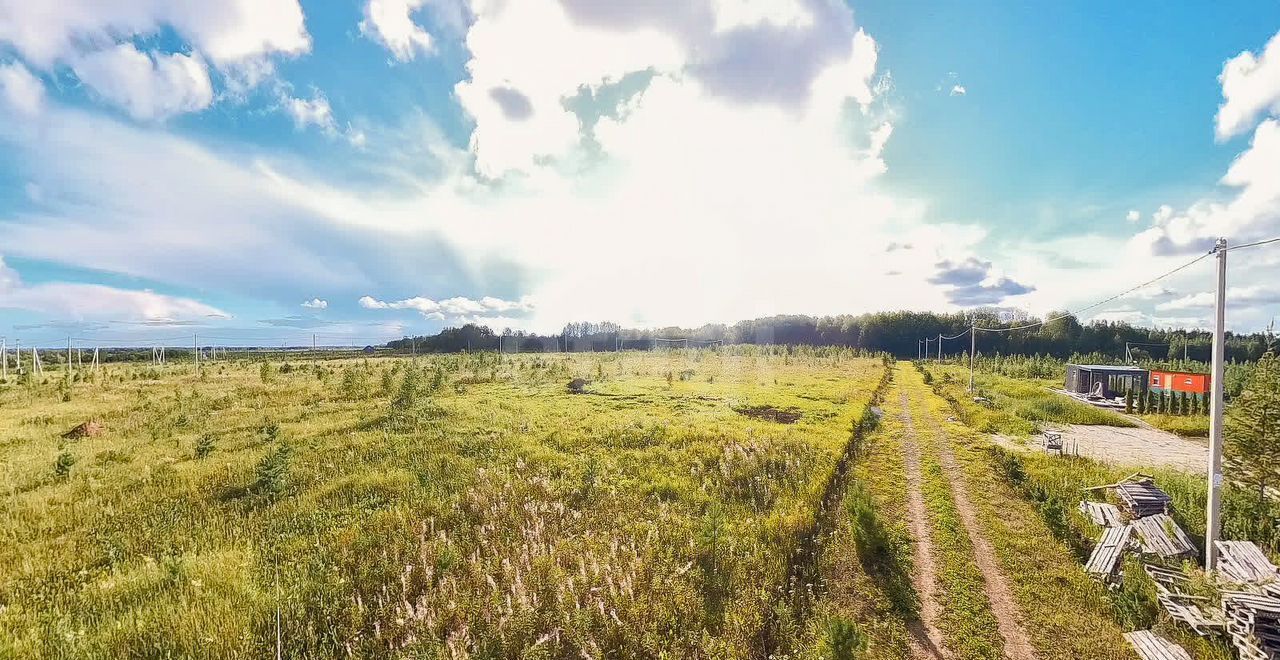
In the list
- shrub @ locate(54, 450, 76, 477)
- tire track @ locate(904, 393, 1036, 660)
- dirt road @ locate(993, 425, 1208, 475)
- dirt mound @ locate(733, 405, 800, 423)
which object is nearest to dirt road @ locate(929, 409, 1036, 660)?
tire track @ locate(904, 393, 1036, 660)

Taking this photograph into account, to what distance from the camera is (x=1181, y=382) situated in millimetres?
25859

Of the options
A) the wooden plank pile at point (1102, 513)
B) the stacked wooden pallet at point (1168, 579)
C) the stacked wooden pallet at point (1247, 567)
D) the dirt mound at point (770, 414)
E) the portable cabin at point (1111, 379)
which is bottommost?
the stacked wooden pallet at point (1168, 579)

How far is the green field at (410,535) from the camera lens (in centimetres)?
665

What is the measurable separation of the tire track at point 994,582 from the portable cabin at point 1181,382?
2331 centimetres

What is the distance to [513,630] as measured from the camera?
672 cm

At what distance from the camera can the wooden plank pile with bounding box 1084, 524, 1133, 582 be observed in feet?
27.7

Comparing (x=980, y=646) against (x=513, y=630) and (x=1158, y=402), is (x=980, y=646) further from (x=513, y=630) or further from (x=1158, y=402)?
(x=1158, y=402)

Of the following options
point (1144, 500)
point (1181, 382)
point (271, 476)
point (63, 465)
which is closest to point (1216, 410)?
point (1144, 500)

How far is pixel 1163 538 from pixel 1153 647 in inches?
172

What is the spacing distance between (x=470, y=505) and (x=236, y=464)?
8358 mm

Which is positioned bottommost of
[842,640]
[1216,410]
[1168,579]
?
[1168,579]

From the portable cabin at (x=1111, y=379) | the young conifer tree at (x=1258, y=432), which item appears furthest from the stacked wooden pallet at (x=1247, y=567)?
the portable cabin at (x=1111, y=379)

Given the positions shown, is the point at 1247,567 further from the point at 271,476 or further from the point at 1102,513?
the point at 271,476

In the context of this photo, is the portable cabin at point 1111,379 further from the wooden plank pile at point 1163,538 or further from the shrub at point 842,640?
the shrub at point 842,640
